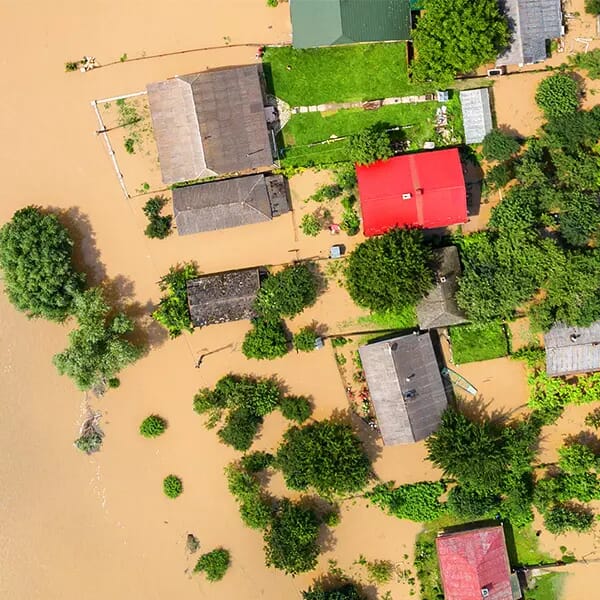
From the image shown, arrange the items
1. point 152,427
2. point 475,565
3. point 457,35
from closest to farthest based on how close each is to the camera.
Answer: point 457,35 → point 475,565 → point 152,427

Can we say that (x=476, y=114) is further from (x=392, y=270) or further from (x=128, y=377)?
(x=128, y=377)

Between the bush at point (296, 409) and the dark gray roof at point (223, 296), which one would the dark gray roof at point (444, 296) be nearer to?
the bush at point (296, 409)

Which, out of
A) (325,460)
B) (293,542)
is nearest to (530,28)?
(325,460)

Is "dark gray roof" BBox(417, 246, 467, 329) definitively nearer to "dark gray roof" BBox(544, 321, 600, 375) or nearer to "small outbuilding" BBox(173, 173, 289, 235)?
"dark gray roof" BBox(544, 321, 600, 375)

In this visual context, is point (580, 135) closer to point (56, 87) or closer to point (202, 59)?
point (202, 59)

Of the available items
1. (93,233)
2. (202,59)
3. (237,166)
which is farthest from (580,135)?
(93,233)

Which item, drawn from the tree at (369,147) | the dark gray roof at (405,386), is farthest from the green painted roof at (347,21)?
the dark gray roof at (405,386)
